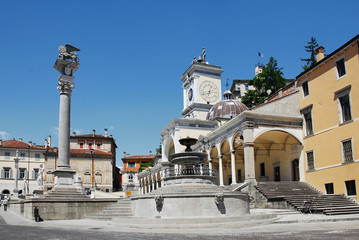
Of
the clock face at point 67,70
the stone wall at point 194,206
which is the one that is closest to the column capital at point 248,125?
the stone wall at point 194,206

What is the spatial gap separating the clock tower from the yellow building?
22.2 metres

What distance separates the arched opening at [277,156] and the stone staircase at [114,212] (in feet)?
44.6

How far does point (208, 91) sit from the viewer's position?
5009cm

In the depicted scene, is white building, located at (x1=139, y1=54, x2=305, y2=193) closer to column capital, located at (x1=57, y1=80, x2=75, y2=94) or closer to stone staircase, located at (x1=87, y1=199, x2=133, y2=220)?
stone staircase, located at (x1=87, y1=199, x2=133, y2=220)

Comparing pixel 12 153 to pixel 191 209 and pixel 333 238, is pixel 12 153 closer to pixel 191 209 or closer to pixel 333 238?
pixel 191 209

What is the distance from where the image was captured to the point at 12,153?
72750 mm

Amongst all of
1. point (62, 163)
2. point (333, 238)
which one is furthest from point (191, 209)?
point (62, 163)

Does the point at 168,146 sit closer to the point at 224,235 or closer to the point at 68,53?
the point at 68,53

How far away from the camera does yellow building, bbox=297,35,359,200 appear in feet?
73.4

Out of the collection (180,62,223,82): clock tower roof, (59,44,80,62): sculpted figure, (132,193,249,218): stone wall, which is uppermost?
(180,62,223,82): clock tower roof

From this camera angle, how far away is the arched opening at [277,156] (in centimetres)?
2883

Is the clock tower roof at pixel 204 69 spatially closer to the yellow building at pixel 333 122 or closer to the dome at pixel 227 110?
the dome at pixel 227 110

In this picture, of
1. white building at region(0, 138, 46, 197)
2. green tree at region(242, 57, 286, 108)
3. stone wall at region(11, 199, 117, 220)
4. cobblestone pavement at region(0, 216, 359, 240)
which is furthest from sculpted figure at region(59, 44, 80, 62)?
white building at region(0, 138, 46, 197)

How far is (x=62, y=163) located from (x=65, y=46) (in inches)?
330
